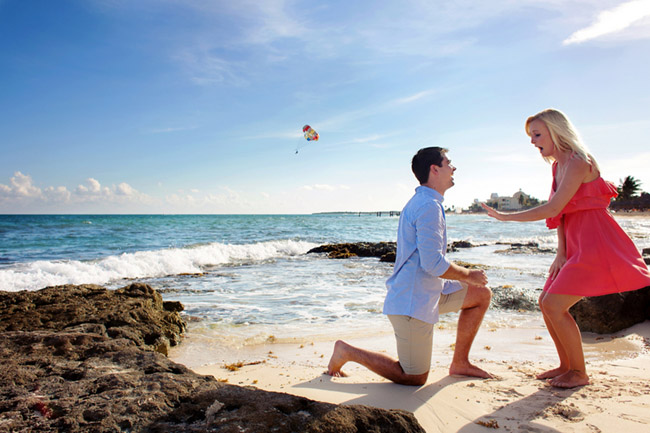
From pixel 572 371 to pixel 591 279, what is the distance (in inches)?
29.8

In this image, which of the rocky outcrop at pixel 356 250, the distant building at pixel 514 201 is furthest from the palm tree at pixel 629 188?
the rocky outcrop at pixel 356 250

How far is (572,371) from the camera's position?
131 inches

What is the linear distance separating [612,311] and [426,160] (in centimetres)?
356

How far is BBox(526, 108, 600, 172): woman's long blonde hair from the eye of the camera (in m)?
3.40

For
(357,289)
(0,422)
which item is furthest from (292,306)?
(0,422)

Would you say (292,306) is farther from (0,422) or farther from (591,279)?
(0,422)

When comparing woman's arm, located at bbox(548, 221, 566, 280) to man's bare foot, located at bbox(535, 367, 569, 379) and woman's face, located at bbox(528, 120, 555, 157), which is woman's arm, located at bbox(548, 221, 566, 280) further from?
man's bare foot, located at bbox(535, 367, 569, 379)

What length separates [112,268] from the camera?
13.8 m

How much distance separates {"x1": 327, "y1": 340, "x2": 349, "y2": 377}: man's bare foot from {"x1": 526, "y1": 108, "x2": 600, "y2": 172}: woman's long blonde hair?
2503 millimetres

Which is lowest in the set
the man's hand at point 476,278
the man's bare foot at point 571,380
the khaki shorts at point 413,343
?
the man's bare foot at point 571,380

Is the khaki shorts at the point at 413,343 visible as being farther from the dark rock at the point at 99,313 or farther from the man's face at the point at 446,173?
the dark rock at the point at 99,313

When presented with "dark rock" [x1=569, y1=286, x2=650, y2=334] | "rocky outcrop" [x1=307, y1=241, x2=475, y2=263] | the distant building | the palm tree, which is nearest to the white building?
the distant building

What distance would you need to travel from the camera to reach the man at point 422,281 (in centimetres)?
323

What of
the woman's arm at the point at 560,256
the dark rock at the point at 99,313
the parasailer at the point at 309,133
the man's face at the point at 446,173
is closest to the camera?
the man's face at the point at 446,173
